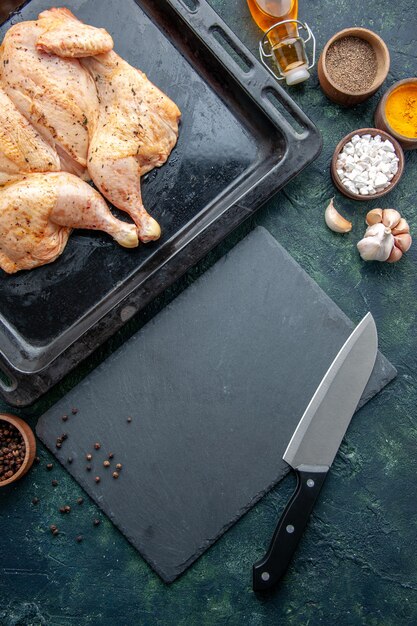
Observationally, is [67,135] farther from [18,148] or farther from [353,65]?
[353,65]

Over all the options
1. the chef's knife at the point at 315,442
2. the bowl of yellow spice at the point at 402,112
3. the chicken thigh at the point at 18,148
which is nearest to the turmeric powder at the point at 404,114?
the bowl of yellow spice at the point at 402,112

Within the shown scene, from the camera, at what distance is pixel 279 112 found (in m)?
2.30

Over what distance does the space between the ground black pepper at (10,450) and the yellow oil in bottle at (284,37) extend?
157cm

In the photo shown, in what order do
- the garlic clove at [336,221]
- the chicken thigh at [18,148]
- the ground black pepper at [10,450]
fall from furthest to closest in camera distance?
the garlic clove at [336,221]
the ground black pepper at [10,450]
the chicken thigh at [18,148]

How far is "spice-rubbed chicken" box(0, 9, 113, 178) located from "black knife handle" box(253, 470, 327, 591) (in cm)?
140

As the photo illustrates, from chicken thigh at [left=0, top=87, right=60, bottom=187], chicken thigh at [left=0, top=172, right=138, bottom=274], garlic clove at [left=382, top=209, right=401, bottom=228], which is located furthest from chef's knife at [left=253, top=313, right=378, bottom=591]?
chicken thigh at [left=0, top=87, right=60, bottom=187]

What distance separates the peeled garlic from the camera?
2.29 meters

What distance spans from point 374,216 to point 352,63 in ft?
1.80

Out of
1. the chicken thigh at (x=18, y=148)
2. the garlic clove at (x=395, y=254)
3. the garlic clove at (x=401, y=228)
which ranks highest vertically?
the chicken thigh at (x=18, y=148)

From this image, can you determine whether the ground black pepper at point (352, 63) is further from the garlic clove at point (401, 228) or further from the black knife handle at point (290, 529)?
the black knife handle at point (290, 529)

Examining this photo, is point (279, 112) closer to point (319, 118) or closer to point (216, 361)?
point (319, 118)

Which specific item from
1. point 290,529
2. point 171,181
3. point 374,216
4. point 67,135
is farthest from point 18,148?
point 290,529

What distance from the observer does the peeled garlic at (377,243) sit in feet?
7.52

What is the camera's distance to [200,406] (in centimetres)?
233
